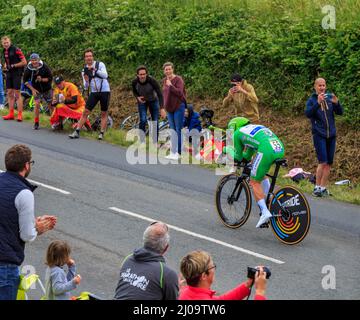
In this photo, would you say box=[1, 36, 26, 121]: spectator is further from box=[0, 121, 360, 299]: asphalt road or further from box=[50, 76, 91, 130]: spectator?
box=[0, 121, 360, 299]: asphalt road

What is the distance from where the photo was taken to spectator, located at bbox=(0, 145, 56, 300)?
7.80 m

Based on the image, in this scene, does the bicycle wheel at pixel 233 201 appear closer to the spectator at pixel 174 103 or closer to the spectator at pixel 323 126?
the spectator at pixel 323 126

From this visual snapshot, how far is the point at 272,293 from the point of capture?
10.2 m

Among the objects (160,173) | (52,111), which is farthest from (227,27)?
(160,173)

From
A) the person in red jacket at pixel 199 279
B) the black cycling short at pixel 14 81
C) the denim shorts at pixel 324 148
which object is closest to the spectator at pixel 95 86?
the black cycling short at pixel 14 81

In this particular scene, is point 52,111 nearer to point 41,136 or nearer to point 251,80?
point 41,136

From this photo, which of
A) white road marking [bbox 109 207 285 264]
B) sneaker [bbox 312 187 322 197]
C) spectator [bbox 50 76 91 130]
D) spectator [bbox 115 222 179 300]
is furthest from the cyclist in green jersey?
spectator [bbox 50 76 91 130]

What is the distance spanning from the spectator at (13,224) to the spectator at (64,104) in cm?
1159

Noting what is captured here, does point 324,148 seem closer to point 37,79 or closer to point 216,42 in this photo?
point 216,42

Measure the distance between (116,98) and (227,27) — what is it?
3613 mm

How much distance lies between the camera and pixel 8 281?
7.86 meters

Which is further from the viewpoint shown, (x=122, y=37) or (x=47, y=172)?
(x=122, y=37)

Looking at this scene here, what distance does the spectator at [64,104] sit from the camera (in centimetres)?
1941

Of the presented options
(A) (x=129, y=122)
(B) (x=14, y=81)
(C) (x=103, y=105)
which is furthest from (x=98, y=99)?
(B) (x=14, y=81)
